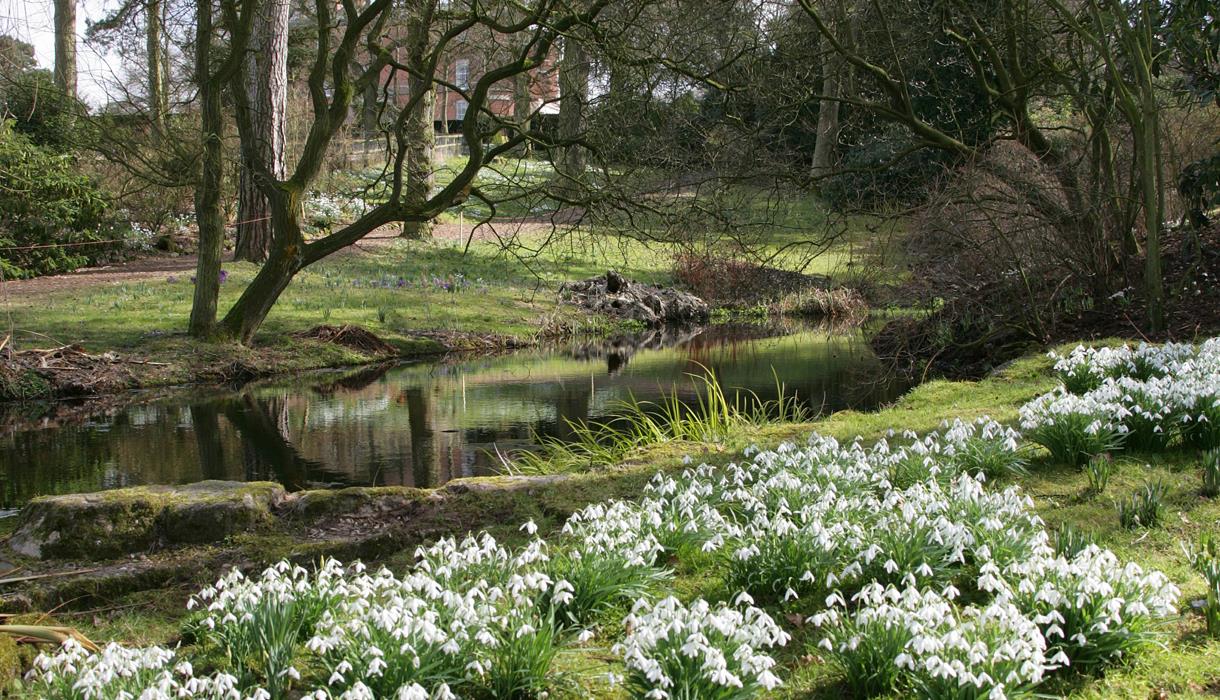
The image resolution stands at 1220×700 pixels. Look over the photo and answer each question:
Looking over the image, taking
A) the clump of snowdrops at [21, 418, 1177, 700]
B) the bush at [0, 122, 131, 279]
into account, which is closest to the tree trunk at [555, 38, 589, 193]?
the clump of snowdrops at [21, 418, 1177, 700]

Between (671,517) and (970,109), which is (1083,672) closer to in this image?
(671,517)

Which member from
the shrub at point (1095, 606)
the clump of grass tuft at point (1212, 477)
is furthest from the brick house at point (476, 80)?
the shrub at point (1095, 606)

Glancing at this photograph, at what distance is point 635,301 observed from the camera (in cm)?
2323

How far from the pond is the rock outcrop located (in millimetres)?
3875

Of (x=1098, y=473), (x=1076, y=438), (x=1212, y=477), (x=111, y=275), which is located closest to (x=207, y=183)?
(x=111, y=275)

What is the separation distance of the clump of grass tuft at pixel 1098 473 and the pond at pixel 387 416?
18.6 ft

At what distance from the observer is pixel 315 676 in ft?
13.4

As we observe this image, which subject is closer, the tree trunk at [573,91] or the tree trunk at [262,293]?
the tree trunk at [573,91]

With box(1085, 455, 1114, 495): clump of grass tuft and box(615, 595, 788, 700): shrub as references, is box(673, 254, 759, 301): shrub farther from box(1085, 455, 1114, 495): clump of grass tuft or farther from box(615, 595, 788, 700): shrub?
box(615, 595, 788, 700): shrub

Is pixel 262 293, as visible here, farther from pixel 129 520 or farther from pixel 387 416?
pixel 129 520

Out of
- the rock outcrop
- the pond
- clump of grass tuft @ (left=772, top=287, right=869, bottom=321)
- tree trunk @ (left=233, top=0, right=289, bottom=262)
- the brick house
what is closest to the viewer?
the pond

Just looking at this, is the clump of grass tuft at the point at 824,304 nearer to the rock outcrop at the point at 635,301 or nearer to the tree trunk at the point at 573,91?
the rock outcrop at the point at 635,301

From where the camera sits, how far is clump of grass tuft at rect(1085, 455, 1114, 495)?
6.25 meters

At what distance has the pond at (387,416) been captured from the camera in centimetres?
1013
